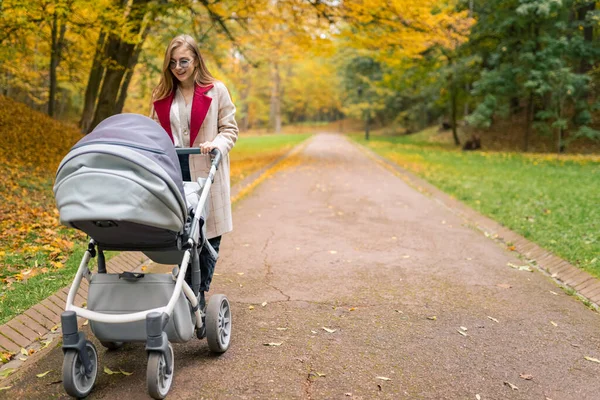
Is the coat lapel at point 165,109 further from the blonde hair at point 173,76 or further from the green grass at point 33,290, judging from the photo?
the green grass at point 33,290

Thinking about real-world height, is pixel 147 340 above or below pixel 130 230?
below

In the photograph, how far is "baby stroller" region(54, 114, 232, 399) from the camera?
98.3 inches

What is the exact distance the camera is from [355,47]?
17.0m

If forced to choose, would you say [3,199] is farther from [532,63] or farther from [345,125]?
[345,125]

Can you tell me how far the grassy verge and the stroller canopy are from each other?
14.7 feet

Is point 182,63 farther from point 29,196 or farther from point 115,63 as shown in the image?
point 115,63

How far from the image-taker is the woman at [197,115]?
11.2 feet

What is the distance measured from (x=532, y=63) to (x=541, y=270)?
18.0 metres

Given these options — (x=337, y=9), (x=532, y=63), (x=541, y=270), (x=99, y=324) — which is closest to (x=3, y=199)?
(x=99, y=324)

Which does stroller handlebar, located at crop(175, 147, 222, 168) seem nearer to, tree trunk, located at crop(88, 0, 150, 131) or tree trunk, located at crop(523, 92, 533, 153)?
tree trunk, located at crop(88, 0, 150, 131)

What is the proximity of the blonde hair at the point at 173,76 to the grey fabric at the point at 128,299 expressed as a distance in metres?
1.32

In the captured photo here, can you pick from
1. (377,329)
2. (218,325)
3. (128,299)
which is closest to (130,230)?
(128,299)

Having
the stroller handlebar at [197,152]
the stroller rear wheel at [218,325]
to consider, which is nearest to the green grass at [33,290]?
the stroller rear wheel at [218,325]

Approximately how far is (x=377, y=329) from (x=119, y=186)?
2.28m
